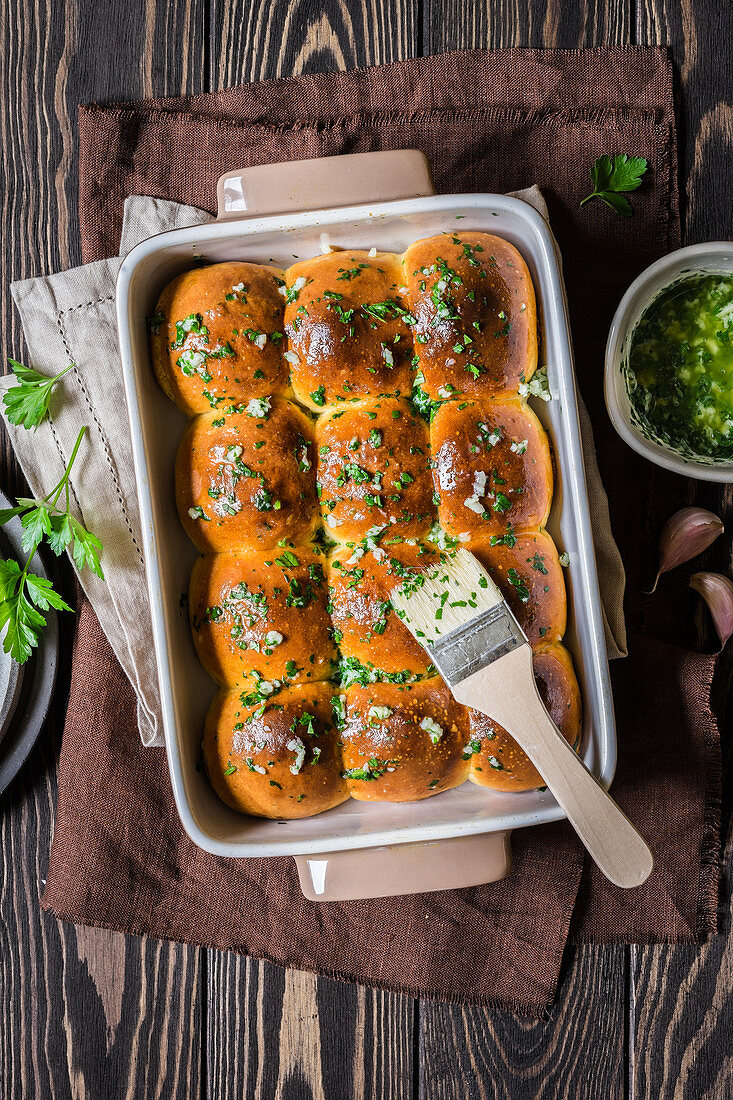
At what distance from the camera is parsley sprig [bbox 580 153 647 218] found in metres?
1.71

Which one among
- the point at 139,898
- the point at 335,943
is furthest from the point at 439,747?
the point at 139,898

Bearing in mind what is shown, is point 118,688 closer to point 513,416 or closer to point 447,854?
point 447,854

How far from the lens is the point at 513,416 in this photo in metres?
1.54

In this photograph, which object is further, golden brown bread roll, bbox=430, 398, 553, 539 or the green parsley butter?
the green parsley butter

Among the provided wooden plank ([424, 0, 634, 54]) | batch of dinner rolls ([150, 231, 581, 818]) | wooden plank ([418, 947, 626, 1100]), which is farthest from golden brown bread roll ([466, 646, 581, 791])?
wooden plank ([424, 0, 634, 54])

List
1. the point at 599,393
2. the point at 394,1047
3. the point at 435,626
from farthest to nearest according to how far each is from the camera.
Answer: the point at 394,1047
the point at 599,393
the point at 435,626

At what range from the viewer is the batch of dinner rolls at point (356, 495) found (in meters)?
1.50

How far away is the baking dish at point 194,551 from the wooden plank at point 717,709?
48cm

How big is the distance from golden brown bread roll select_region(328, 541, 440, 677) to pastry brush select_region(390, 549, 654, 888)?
1.8 inches

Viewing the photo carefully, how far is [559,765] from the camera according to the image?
1.42 m

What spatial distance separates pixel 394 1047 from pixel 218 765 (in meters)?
0.91

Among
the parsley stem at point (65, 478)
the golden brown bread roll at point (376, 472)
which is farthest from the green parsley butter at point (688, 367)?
the parsley stem at point (65, 478)

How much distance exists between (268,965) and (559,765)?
95cm

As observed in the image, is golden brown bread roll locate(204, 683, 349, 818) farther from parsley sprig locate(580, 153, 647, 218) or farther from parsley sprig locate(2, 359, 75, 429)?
parsley sprig locate(580, 153, 647, 218)
